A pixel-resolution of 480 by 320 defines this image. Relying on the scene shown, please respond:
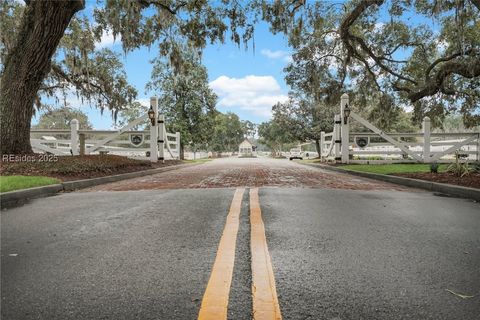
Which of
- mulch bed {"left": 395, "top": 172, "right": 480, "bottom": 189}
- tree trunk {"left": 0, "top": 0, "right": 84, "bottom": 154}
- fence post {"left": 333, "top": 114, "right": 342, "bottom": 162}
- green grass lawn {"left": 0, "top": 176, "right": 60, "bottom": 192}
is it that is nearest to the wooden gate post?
fence post {"left": 333, "top": 114, "right": 342, "bottom": 162}

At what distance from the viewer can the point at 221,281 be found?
104 inches

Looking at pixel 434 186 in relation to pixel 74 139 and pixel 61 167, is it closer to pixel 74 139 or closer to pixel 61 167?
pixel 61 167

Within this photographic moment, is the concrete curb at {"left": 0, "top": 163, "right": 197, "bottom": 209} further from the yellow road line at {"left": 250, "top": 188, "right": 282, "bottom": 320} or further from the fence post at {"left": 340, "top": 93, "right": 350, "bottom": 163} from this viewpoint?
the fence post at {"left": 340, "top": 93, "right": 350, "bottom": 163}

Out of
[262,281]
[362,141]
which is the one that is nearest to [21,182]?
[262,281]

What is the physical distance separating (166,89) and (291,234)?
32.1m

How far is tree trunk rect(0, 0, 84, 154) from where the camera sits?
11.1 m

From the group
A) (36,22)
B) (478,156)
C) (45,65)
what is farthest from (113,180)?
(478,156)

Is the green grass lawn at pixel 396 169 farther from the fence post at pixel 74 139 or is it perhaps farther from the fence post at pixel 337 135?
the fence post at pixel 74 139

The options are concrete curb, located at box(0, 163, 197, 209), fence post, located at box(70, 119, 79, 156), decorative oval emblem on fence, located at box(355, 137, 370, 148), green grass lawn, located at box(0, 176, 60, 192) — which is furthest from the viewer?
decorative oval emblem on fence, located at box(355, 137, 370, 148)

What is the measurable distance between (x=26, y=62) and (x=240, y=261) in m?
10.9

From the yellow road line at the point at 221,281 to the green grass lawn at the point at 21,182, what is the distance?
203 inches

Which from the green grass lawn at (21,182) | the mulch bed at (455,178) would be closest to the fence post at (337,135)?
the mulch bed at (455,178)

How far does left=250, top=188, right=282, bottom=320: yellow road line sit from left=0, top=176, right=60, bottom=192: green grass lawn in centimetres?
548

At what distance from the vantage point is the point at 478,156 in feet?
58.7
